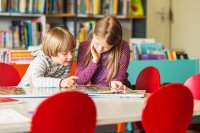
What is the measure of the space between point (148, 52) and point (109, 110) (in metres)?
2.68

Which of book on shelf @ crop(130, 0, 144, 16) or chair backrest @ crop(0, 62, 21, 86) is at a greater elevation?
book on shelf @ crop(130, 0, 144, 16)

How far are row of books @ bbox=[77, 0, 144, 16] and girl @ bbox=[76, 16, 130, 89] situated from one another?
1.80 m

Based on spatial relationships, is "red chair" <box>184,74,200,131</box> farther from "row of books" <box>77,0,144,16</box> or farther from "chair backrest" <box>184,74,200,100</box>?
"row of books" <box>77,0,144,16</box>

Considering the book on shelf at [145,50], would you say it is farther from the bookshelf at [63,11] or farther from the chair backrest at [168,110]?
the chair backrest at [168,110]

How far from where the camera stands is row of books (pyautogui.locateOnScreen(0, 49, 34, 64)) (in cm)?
374

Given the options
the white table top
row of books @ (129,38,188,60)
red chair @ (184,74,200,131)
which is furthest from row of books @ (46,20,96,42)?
the white table top

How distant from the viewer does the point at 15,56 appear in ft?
12.3

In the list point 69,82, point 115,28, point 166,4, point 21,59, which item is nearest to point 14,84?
point 69,82

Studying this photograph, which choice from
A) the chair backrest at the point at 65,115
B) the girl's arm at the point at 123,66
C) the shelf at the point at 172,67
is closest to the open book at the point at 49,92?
the girl's arm at the point at 123,66

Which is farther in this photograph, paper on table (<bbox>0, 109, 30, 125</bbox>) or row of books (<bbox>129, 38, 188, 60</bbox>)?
row of books (<bbox>129, 38, 188, 60</bbox>)

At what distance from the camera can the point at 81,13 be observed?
454 cm

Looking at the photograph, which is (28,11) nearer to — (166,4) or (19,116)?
(166,4)

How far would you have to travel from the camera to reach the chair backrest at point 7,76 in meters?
2.71

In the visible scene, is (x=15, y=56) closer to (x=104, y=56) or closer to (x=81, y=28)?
(x=81, y=28)
